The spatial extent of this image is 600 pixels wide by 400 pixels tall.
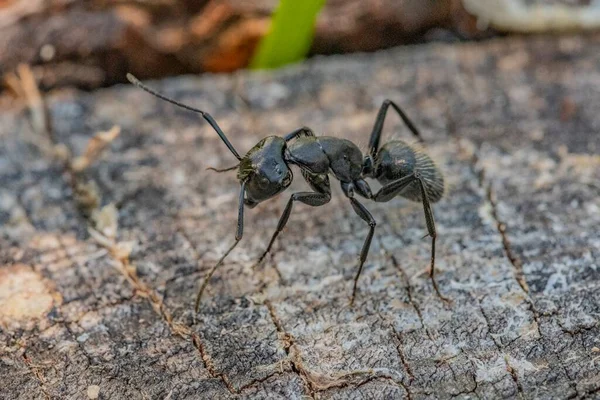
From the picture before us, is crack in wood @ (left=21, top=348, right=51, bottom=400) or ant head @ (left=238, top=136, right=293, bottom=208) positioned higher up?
ant head @ (left=238, top=136, right=293, bottom=208)

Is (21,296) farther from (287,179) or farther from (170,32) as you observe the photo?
(170,32)

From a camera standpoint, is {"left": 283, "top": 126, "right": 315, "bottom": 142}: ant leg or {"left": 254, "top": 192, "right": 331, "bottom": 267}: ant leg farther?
{"left": 283, "top": 126, "right": 315, "bottom": 142}: ant leg

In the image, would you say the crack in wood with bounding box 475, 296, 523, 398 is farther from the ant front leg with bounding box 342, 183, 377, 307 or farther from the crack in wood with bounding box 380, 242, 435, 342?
the ant front leg with bounding box 342, 183, 377, 307

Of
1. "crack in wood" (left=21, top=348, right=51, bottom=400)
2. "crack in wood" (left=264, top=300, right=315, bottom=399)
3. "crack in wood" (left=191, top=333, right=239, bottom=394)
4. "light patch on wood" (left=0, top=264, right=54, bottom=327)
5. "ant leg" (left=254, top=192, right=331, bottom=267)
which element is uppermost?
"ant leg" (left=254, top=192, right=331, bottom=267)

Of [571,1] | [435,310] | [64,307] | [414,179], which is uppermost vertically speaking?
[571,1]

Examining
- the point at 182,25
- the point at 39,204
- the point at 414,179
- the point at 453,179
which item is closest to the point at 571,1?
the point at 453,179

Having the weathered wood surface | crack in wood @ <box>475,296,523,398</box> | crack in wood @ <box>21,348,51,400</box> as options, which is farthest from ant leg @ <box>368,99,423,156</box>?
crack in wood @ <box>21,348,51,400</box>

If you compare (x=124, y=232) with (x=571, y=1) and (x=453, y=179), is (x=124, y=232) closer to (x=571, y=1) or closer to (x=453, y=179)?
(x=453, y=179)
